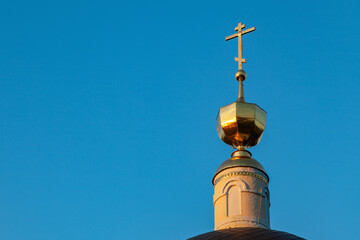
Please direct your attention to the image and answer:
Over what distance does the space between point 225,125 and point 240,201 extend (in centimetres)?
156

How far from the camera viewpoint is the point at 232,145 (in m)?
18.1

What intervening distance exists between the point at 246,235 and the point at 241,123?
2961mm

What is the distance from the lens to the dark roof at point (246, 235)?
15305 millimetres

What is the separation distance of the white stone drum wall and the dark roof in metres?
0.85

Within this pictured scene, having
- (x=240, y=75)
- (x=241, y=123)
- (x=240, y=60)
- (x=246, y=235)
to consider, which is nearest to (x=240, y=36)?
(x=240, y=60)

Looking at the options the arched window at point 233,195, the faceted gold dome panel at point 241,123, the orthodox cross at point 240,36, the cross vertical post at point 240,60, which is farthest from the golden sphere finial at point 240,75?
the arched window at point 233,195

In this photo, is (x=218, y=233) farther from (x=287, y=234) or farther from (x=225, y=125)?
(x=225, y=125)

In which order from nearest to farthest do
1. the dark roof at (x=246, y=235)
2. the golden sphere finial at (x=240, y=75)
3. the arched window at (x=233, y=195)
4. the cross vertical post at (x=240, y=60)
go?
the dark roof at (x=246, y=235), the arched window at (x=233, y=195), the cross vertical post at (x=240, y=60), the golden sphere finial at (x=240, y=75)

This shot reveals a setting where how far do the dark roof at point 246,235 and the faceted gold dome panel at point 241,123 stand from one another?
246 centimetres

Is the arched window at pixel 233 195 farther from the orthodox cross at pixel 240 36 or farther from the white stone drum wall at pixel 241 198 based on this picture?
the orthodox cross at pixel 240 36

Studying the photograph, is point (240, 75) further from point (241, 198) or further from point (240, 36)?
point (241, 198)

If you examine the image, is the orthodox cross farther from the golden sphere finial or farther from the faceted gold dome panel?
the faceted gold dome panel

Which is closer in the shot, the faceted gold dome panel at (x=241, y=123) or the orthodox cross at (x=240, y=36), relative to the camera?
the faceted gold dome panel at (x=241, y=123)

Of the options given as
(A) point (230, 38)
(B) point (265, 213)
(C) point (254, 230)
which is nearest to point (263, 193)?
(B) point (265, 213)
